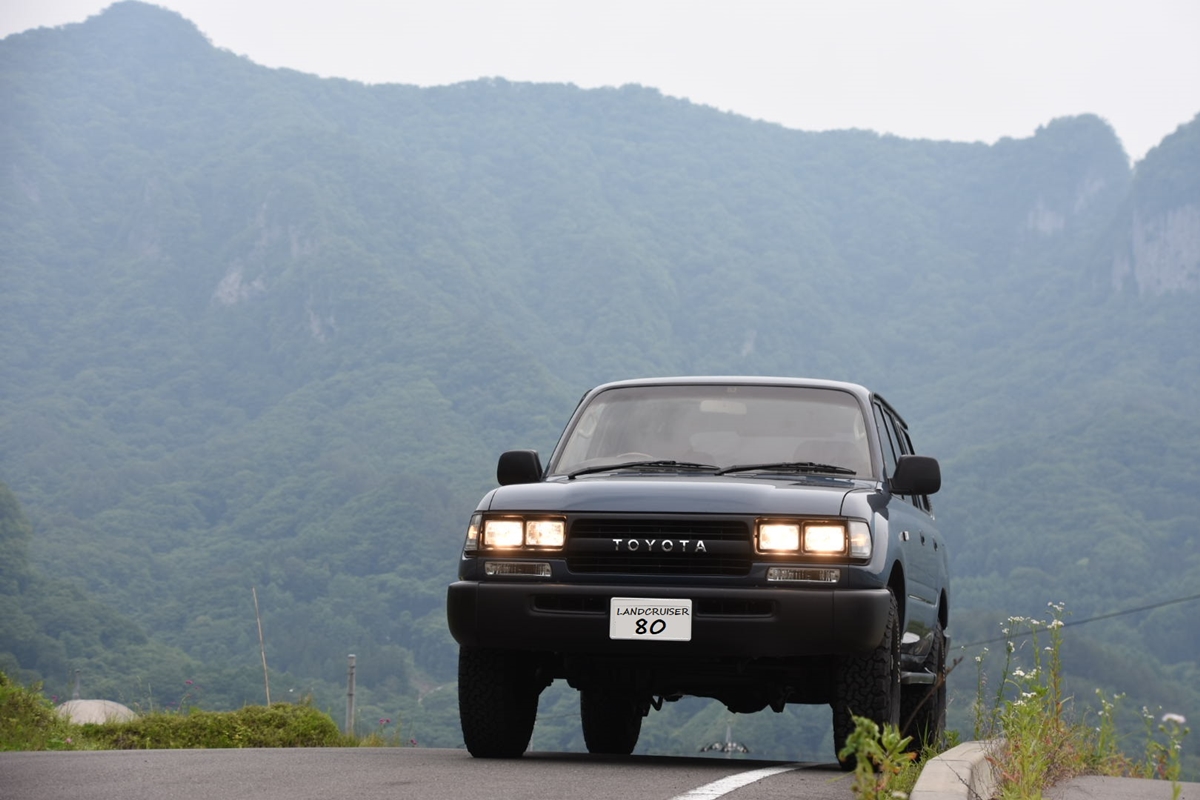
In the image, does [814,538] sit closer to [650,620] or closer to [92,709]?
[650,620]

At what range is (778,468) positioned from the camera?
8.19m

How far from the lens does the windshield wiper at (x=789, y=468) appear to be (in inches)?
319

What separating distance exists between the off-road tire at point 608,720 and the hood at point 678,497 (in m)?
2.38

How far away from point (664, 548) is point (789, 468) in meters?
1.17

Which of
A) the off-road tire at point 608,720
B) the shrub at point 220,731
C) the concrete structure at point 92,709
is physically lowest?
the concrete structure at point 92,709

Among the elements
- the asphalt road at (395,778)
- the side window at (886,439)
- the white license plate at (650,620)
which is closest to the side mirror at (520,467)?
the white license plate at (650,620)

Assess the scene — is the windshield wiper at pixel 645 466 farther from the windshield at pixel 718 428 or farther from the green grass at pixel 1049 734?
the green grass at pixel 1049 734

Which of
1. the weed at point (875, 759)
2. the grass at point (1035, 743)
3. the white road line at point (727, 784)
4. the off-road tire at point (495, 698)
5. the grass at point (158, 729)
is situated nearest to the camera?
the weed at point (875, 759)

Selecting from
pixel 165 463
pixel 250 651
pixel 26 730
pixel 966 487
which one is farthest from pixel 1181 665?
pixel 26 730

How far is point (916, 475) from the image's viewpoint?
813 cm

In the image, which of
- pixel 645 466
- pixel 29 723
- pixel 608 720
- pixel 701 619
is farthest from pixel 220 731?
pixel 701 619

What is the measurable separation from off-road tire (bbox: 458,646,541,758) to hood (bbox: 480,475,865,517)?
749mm

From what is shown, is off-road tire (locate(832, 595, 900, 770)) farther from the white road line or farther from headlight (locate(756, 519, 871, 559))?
the white road line

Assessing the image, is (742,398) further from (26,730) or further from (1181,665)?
(1181,665)
